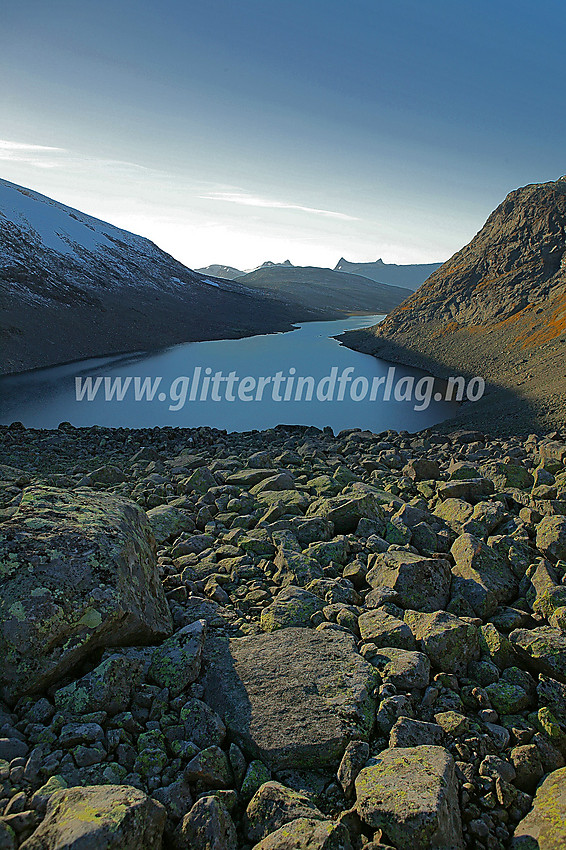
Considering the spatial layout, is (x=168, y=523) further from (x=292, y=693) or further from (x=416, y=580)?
(x=292, y=693)

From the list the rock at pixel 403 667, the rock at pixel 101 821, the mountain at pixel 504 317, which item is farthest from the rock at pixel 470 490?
the mountain at pixel 504 317

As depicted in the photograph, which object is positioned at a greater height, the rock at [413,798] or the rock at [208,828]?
the rock at [413,798]

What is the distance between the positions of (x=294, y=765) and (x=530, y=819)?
1.46m

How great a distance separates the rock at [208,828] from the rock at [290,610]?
184 cm

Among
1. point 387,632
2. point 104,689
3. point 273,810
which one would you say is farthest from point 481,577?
point 104,689

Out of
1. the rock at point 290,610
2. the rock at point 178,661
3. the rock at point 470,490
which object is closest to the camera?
the rock at point 178,661

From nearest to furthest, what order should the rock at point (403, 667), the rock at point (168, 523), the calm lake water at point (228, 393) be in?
the rock at point (403, 667) → the rock at point (168, 523) → the calm lake water at point (228, 393)

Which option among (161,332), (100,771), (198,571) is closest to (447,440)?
(198,571)

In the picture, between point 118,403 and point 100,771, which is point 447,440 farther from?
point 118,403

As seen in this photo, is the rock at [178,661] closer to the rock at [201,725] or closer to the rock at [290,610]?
the rock at [201,725]

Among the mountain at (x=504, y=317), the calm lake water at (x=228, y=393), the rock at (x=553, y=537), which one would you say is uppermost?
the mountain at (x=504, y=317)

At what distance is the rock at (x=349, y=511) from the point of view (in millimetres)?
6875

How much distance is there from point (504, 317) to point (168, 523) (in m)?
44.8

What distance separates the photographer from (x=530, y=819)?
2.99 metres
